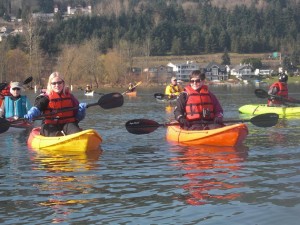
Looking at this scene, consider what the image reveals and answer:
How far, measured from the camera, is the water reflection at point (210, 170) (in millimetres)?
9109

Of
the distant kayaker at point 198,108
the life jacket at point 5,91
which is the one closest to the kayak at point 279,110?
the distant kayaker at point 198,108

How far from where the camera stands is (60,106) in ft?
46.4

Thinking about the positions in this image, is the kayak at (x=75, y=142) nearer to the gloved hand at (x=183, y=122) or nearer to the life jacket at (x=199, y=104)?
the gloved hand at (x=183, y=122)

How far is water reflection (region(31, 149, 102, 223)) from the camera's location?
28.8 feet

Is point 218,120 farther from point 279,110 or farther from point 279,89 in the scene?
point 279,89

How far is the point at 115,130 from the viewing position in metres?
19.5

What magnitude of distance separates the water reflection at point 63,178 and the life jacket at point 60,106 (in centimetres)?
82

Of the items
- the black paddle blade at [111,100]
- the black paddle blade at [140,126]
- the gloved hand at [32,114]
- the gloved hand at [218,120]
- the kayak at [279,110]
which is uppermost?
the black paddle blade at [111,100]

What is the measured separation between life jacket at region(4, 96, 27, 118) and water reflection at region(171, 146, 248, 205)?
20.8 feet

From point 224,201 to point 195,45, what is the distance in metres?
173

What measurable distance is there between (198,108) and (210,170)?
3792 millimetres

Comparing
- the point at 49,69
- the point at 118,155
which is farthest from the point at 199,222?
A: the point at 49,69

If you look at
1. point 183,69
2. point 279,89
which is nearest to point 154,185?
point 279,89

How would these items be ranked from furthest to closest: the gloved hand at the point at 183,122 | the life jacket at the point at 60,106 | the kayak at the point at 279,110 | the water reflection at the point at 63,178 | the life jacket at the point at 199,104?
the kayak at the point at 279,110 < the gloved hand at the point at 183,122 < the life jacket at the point at 199,104 < the life jacket at the point at 60,106 < the water reflection at the point at 63,178
